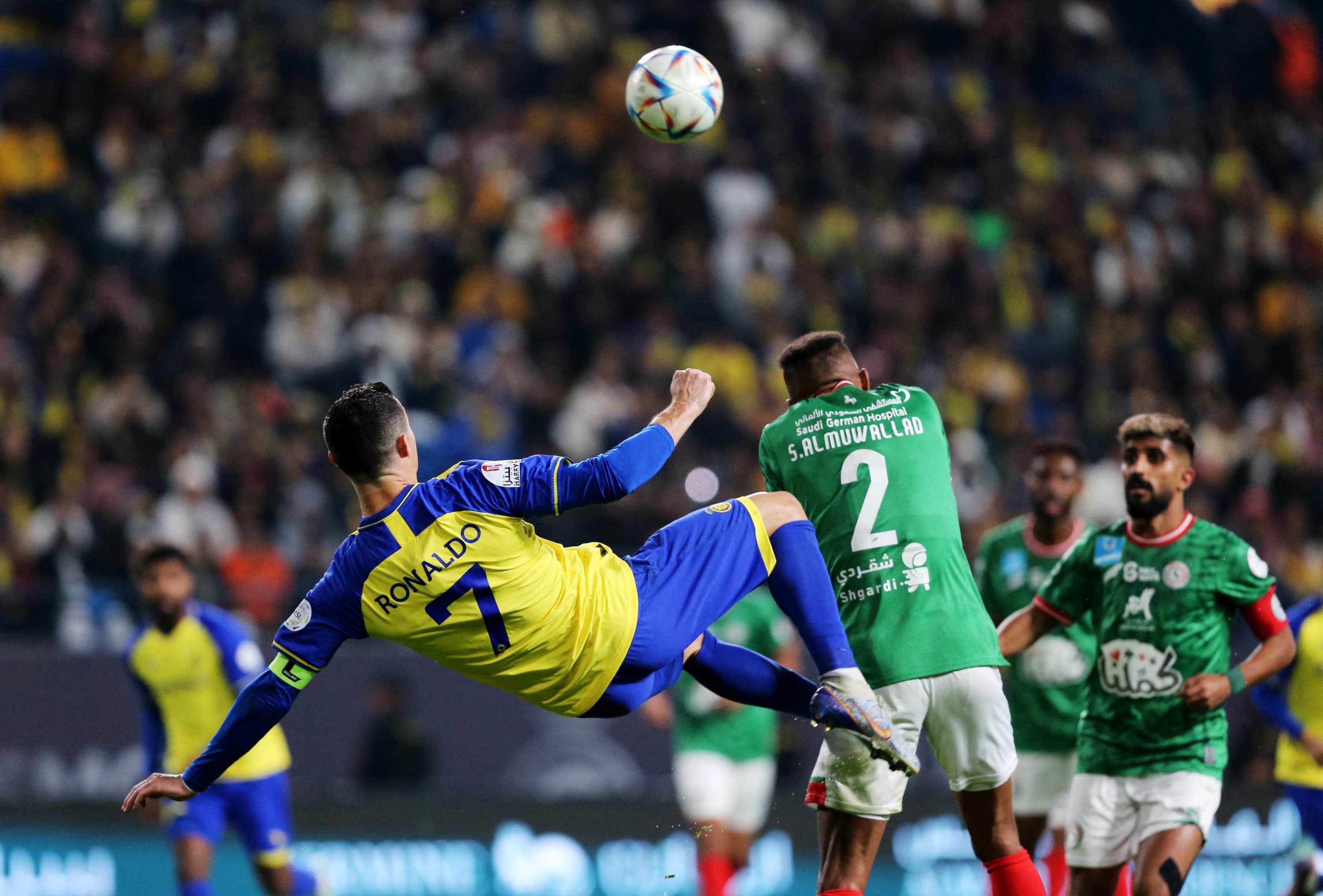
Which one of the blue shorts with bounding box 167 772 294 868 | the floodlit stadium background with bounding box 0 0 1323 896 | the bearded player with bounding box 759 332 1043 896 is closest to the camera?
the bearded player with bounding box 759 332 1043 896

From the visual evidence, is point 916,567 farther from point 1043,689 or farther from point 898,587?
point 1043,689

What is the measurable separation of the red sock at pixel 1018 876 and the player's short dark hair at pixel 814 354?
1.93m

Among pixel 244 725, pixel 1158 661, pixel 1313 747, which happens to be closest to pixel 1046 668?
pixel 1313 747

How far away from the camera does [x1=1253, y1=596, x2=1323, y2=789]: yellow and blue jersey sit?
27.3ft

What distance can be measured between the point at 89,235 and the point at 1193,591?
11.7m

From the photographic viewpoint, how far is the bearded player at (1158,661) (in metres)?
6.41

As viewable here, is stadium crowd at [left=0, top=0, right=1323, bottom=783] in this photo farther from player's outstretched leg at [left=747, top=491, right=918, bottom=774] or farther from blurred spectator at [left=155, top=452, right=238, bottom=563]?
player's outstretched leg at [left=747, top=491, right=918, bottom=774]

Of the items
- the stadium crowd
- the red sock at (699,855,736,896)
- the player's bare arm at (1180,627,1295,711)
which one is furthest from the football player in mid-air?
the stadium crowd

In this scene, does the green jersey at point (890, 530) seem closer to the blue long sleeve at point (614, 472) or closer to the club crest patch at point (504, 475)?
the blue long sleeve at point (614, 472)

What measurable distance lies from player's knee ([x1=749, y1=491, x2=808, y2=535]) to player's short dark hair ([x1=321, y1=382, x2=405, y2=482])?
52.1 inches

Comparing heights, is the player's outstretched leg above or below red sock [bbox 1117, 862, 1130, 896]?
above

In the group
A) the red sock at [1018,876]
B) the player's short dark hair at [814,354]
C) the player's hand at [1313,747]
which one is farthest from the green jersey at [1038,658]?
the player's short dark hair at [814,354]

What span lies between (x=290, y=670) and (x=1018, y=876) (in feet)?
8.94

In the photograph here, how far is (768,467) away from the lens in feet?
20.2
